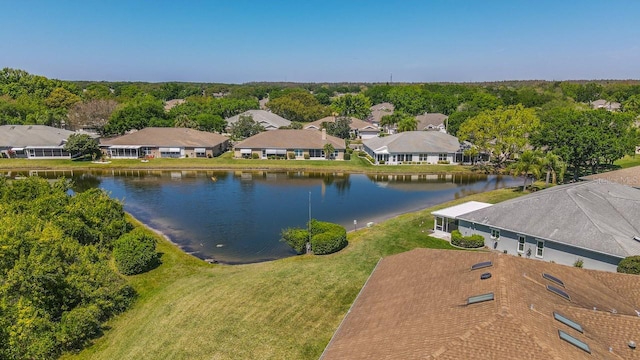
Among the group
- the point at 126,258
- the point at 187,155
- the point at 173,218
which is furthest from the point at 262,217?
the point at 187,155

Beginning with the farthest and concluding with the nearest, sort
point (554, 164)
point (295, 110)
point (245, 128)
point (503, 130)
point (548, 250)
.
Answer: point (295, 110) < point (245, 128) < point (503, 130) < point (554, 164) < point (548, 250)

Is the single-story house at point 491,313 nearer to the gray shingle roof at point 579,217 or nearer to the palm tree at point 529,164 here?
the gray shingle roof at point 579,217

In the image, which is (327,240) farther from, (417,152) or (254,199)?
(417,152)

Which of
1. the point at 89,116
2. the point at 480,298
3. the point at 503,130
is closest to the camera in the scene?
the point at 480,298

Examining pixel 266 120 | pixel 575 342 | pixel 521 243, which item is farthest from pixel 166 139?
pixel 575 342

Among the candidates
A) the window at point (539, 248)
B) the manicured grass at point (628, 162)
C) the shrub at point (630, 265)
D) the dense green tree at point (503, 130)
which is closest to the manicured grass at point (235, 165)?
the dense green tree at point (503, 130)

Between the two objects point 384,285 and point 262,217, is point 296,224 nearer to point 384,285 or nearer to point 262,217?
point 262,217

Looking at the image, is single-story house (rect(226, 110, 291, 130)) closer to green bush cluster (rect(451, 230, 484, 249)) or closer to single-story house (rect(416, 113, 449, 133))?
single-story house (rect(416, 113, 449, 133))
